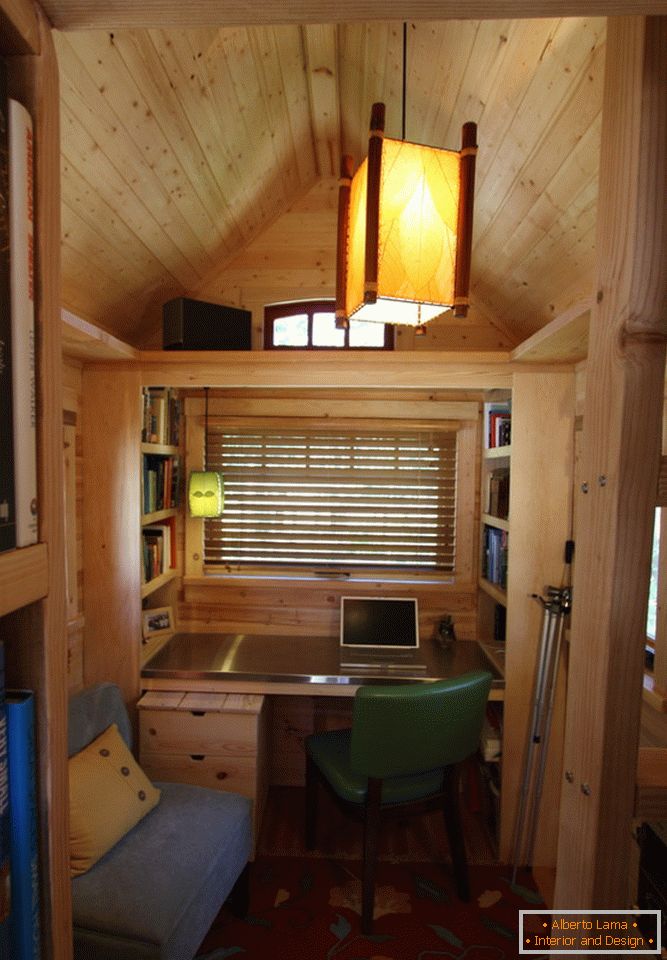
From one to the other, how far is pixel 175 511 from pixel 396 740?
1853 mm

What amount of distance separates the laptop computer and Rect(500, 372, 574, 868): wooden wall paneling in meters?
0.59

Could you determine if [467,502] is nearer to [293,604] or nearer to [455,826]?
[293,604]

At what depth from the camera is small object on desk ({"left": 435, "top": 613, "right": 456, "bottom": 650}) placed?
10.2 ft

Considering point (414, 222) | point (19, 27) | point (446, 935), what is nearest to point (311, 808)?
point (446, 935)

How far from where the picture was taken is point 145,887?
174cm

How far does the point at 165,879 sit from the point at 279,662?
114 centimetres

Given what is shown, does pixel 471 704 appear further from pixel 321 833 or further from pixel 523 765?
pixel 321 833

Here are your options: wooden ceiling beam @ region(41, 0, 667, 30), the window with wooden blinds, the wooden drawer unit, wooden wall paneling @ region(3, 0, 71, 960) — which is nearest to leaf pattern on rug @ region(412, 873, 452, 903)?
the wooden drawer unit

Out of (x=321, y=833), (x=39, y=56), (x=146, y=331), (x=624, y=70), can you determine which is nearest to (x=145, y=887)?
(x=321, y=833)

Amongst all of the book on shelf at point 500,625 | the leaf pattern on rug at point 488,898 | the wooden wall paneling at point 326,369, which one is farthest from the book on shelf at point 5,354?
the book on shelf at point 500,625

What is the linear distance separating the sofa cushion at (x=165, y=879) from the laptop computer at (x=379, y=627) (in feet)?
3.34

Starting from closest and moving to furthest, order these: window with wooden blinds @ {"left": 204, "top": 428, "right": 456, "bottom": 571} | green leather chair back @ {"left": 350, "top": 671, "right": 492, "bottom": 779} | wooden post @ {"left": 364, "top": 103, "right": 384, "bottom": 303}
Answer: wooden post @ {"left": 364, "top": 103, "right": 384, "bottom": 303} < green leather chair back @ {"left": 350, "top": 671, "right": 492, "bottom": 779} < window with wooden blinds @ {"left": 204, "top": 428, "right": 456, "bottom": 571}

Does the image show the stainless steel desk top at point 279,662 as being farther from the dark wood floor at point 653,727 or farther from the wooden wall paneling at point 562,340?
the wooden wall paneling at point 562,340

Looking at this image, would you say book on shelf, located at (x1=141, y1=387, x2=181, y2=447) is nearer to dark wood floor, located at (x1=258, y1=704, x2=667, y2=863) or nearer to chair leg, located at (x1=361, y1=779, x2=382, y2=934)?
chair leg, located at (x1=361, y1=779, x2=382, y2=934)
